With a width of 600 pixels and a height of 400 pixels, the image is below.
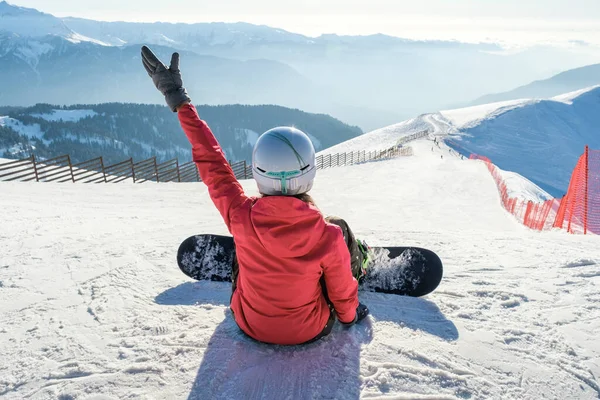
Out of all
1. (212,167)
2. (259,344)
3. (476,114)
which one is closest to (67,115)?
(476,114)

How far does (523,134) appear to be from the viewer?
237 feet

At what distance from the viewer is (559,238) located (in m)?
6.86

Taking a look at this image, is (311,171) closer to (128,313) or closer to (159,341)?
(159,341)

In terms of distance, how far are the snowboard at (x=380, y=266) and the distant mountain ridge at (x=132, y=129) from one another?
120 meters

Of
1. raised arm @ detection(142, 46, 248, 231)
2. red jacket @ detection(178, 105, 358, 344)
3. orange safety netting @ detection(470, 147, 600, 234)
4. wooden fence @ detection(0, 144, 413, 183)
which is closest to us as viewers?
red jacket @ detection(178, 105, 358, 344)

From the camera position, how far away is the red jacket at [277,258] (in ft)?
7.11

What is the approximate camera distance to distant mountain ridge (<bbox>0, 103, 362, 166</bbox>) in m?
121

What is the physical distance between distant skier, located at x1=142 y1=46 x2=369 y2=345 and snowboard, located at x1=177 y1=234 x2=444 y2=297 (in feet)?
3.36

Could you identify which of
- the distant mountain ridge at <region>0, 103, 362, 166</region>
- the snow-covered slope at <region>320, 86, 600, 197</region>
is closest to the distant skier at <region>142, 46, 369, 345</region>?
the snow-covered slope at <region>320, 86, 600, 197</region>

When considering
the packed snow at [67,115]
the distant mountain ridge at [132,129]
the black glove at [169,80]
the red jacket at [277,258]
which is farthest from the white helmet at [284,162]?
the packed snow at [67,115]

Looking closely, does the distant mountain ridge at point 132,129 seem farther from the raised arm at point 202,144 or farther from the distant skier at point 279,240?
the distant skier at point 279,240

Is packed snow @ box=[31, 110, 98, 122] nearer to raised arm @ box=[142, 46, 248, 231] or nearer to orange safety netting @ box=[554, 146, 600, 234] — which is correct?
orange safety netting @ box=[554, 146, 600, 234]

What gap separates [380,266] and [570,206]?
12.9m

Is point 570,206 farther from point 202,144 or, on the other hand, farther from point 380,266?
point 202,144
